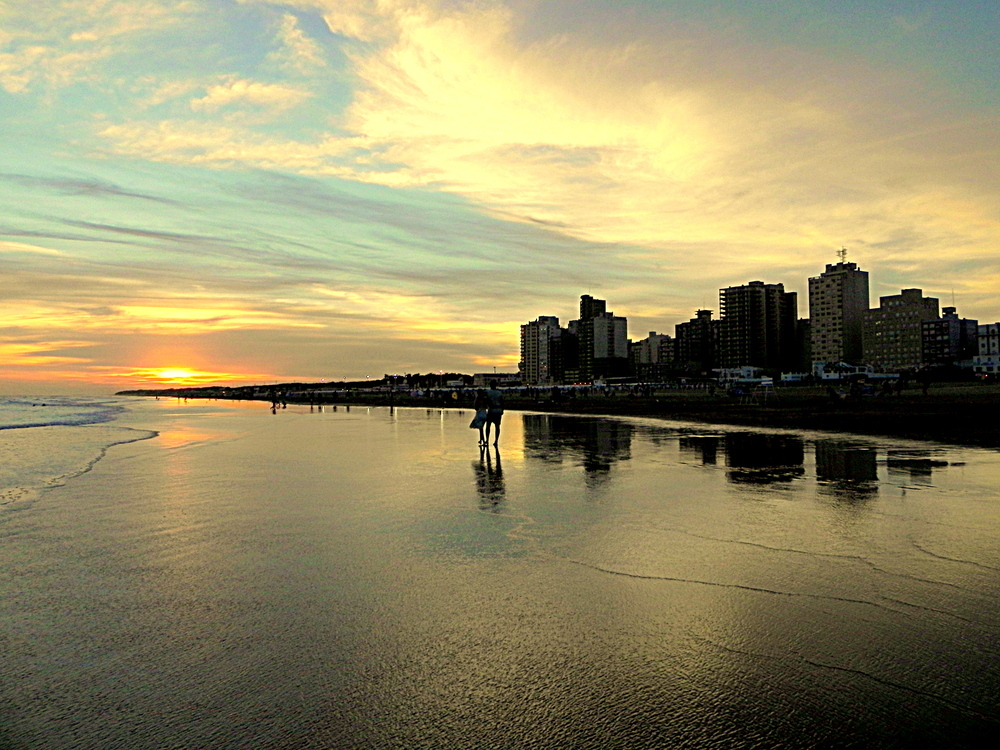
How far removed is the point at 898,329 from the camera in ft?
633

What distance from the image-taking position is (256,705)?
4.13 m

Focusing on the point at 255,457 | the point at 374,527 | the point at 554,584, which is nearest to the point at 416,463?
the point at 255,457

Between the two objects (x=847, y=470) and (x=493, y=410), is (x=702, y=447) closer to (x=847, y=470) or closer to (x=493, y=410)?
(x=847, y=470)

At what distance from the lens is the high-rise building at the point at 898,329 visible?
191m

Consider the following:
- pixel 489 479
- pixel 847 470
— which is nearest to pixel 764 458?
pixel 847 470

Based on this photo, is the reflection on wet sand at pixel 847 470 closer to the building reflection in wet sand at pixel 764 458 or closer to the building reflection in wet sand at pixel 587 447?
the building reflection in wet sand at pixel 764 458

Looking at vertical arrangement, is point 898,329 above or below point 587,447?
above

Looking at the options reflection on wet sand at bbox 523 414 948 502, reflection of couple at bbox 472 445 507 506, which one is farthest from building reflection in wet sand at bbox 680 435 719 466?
reflection of couple at bbox 472 445 507 506

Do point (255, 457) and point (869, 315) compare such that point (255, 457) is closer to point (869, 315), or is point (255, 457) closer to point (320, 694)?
point (320, 694)

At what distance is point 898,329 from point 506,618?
222136mm

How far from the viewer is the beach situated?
389cm

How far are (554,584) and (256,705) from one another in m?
3.33

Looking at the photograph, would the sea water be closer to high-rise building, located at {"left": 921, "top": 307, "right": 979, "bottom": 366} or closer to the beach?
the beach

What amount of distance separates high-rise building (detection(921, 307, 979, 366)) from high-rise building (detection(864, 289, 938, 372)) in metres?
1.76
